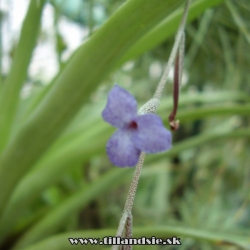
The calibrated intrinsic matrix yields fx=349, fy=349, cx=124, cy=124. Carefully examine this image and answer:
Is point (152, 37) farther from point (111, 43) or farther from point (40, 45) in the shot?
point (40, 45)

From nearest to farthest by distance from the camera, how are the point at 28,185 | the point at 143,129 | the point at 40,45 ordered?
the point at 143,129
the point at 28,185
the point at 40,45

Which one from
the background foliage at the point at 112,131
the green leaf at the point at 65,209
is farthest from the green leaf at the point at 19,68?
the green leaf at the point at 65,209

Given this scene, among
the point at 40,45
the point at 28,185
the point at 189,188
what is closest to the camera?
the point at 28,185

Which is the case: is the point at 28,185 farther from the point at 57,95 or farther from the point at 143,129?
the point at 143,129

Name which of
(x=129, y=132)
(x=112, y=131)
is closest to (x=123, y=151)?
A: (x=129, y=132)

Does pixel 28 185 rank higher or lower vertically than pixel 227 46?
lower

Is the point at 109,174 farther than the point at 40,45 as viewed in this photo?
No

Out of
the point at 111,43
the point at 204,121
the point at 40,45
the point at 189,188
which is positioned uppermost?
the point at 40,45

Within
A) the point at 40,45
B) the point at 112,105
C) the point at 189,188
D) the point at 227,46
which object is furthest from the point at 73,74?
the point at 40,45
